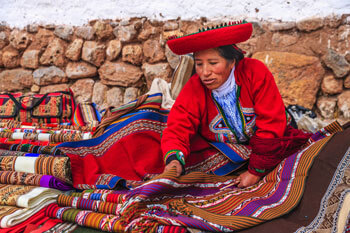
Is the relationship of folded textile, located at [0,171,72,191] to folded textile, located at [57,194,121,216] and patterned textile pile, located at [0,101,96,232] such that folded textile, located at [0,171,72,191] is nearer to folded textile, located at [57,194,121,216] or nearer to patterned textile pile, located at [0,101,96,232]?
patterned textile pile, located at [0,101,96,232]

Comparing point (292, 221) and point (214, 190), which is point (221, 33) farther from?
point (292, 221)

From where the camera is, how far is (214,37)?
146 centimetres

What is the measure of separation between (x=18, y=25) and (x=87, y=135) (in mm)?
2340

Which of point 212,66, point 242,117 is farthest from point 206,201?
point 212,66

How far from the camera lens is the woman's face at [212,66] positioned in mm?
1550

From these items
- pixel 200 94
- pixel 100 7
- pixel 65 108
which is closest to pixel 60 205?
pixel 200 94

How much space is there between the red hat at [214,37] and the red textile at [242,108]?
0.83ft

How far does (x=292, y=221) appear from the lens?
116cm

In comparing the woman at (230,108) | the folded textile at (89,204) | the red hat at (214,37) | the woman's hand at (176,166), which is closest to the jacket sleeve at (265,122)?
the woman at (230,108)

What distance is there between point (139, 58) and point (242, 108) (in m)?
1.92

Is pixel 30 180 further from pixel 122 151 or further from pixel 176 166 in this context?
pixel 176 166

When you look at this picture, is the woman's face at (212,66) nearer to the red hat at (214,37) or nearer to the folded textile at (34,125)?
the red hat at (214,37)

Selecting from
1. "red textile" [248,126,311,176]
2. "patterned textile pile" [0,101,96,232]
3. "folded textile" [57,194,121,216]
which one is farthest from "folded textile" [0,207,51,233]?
"red textile" [248,126,311,176]

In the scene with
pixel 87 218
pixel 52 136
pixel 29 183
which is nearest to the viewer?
pixel 87 218
